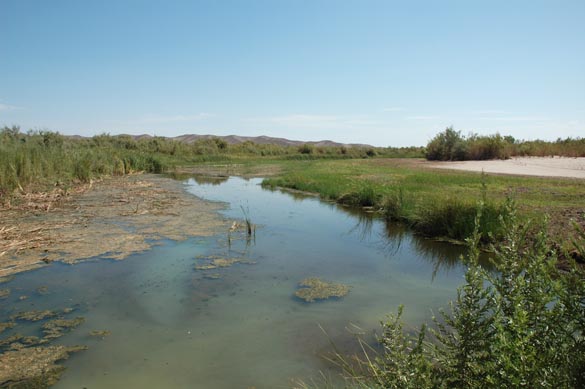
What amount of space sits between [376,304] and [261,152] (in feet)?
126

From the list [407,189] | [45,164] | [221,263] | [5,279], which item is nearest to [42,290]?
[5,279]

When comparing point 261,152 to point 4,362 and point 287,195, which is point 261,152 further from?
point 4,362

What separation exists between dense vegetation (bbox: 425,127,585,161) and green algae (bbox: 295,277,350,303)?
2540 centimetres

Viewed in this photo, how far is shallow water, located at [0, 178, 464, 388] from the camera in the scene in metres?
3.63

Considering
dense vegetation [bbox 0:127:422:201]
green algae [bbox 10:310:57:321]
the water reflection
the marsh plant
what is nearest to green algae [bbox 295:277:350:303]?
green algae [bbox 10:310:57:321]

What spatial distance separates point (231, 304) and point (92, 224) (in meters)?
5.60

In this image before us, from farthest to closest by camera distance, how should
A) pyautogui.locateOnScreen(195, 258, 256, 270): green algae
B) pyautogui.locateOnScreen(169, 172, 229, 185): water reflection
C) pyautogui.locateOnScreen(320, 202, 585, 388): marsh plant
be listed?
1. pyautogui.locateOnScreen(169, 172, 229, 185): water reflection
2. pyautogui.locateOnScreen(195, 258, 256, 270): green algae
3. pyautogui.locateOnScreen(320, 202, 585, 388): marsh plant

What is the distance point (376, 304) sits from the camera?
514 cm

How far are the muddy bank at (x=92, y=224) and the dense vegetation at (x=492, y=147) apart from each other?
872 inches

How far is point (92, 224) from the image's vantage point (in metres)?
9.06

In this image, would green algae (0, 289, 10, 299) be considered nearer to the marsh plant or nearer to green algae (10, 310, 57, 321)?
green algae (10, 310, 57, 321)

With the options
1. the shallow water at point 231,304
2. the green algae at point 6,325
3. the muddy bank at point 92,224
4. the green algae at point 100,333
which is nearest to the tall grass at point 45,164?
the muddy bank at point 92,224

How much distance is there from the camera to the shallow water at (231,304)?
3631 mm

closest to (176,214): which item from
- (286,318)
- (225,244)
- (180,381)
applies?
(225,244)
